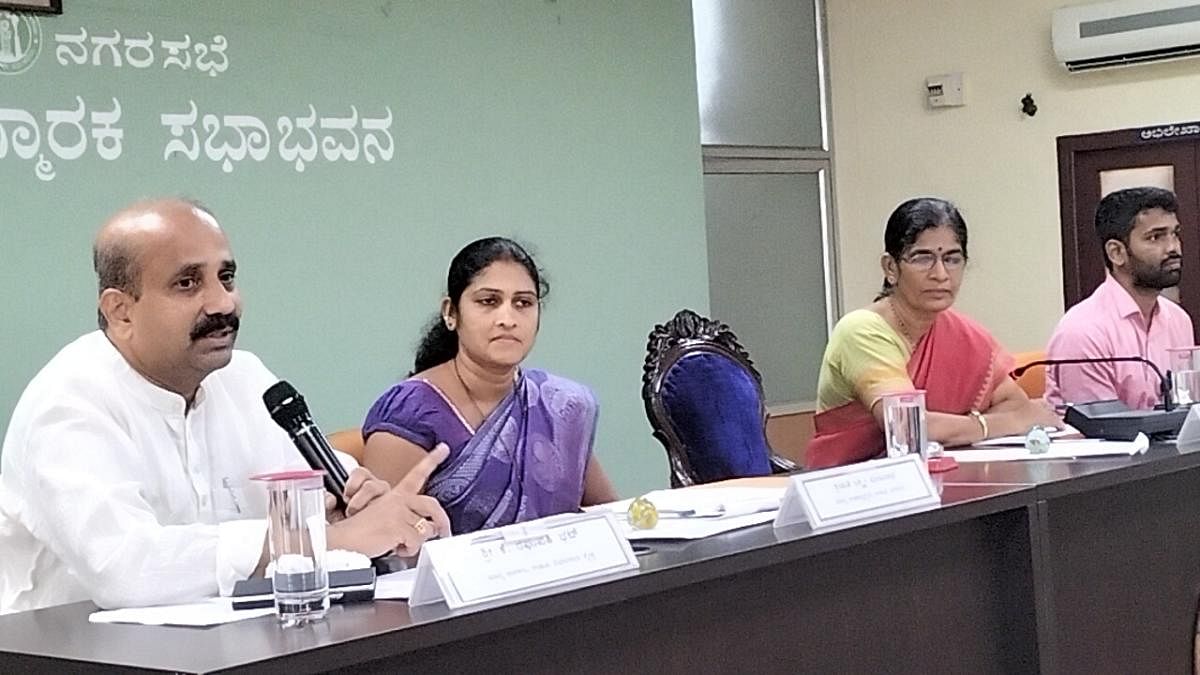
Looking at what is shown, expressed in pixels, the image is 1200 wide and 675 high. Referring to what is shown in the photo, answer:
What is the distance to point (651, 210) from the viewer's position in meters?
5.27

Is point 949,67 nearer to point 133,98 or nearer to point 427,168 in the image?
point 427,168

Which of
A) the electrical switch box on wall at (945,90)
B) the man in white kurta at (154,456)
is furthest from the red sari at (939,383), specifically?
the electrical switch box on wall at (945,90)

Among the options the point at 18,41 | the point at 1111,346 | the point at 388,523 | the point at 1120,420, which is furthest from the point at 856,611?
the point at 18,41

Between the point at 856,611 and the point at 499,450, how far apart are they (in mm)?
840

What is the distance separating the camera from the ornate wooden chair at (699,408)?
3.17 meters

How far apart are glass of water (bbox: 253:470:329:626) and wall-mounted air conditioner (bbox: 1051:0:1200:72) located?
188 inches

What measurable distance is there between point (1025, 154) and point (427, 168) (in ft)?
8.41

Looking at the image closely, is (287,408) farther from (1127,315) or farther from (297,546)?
(1127,315)

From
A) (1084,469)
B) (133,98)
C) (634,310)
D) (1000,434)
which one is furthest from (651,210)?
(1084,469)

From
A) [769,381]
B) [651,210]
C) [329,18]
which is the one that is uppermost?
[329,18]

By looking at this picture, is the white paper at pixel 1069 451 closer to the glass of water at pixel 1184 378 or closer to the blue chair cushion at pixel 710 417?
the glass of water at pixel 1184 378

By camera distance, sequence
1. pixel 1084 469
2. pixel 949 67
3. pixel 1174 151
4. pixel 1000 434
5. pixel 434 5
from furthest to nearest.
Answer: pixel 949 67
pixel 1174 151
pixel 434 5
pixel 1000 434
pixel 1084 469

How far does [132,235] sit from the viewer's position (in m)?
2.07

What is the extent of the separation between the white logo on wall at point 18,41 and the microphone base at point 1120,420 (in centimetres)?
242
